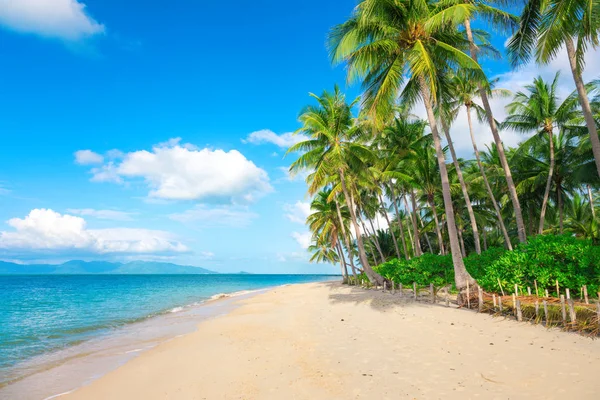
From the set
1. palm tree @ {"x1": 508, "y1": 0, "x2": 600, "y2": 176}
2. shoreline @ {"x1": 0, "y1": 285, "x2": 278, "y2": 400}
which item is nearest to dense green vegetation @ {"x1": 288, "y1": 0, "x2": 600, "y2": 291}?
palm tree @ {"x1": 508, "y1": 0, "x2": 600, "y2": 176}

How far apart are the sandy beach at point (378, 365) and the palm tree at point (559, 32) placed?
688 cm

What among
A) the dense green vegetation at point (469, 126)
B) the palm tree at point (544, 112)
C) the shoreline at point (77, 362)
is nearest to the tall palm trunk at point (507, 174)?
the dense green vegetation at point (469, 126)

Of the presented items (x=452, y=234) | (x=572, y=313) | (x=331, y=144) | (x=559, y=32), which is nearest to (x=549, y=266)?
(x=452, y=234)

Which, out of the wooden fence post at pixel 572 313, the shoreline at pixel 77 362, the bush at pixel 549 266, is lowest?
the shoreline at pixel 77 362

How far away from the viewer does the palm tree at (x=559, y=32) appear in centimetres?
793

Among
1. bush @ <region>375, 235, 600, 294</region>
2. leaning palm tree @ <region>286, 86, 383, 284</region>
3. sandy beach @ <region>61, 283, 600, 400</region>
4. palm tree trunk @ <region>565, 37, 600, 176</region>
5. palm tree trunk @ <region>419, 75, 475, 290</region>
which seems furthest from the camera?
leaning palm tree @ <region>286, 86, 383, 284</region>

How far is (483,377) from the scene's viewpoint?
533cm

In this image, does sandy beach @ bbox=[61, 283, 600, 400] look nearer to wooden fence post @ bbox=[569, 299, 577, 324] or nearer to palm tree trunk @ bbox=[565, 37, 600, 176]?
wooden fence post @ bbox=[569, 299, 577, 324]

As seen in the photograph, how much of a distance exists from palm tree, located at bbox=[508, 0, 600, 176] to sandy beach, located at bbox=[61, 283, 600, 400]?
22.6 ft

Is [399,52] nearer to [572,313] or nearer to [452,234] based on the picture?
[452,234]

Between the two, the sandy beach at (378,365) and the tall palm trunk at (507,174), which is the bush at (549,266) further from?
the tall palm trunk at (507,174)

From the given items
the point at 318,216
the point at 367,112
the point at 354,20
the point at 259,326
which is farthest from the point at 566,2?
the point at 318,216

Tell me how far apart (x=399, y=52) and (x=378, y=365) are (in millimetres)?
11612

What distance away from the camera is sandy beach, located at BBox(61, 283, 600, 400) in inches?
200
